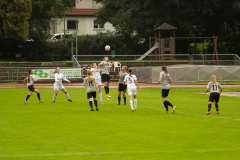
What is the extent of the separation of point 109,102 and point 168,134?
1288cm

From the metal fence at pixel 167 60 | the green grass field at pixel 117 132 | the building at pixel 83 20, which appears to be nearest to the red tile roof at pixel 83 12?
the building at pixel 83 20

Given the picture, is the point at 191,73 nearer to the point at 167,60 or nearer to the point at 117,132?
the point at 167,60

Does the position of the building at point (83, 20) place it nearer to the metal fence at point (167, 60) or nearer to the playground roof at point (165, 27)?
the playground roof at point (165, 27)

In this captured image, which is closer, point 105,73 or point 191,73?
point 105,73

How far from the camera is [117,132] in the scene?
1872cm

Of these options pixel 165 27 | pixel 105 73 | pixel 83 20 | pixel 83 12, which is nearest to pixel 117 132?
pixel 105 73

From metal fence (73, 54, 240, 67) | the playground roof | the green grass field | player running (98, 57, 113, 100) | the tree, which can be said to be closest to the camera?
the green grass field

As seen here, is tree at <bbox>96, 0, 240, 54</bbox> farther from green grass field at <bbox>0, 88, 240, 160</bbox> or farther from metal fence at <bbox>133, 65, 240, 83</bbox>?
green grass field at <bbox>0, 88, 240, 160</bbox>

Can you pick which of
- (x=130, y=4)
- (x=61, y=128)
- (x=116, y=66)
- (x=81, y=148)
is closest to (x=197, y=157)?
(x=81, y=148)

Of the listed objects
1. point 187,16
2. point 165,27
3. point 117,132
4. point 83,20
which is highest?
point 83,20

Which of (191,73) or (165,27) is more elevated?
(165,27)

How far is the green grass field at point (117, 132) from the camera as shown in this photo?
1492 cm

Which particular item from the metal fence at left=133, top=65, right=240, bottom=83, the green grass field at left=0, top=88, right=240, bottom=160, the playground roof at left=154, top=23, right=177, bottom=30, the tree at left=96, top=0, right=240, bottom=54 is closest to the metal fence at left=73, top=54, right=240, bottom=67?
the playground roof at left=154, top=23, right=177, bottom=30

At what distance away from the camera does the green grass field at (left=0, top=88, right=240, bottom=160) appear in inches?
587
